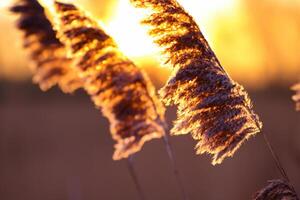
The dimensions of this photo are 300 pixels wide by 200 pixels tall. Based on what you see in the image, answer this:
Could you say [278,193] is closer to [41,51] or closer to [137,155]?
[41,51]

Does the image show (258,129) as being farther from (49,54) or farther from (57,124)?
(57,124)

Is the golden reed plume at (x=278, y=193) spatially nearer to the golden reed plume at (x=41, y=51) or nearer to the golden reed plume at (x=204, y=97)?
the golden reed plume at (x=204, y=97)

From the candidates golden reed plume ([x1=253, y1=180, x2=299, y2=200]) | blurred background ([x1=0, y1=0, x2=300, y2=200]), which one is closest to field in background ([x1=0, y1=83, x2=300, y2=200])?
blurred background ([x1=0, y1=0, x2=300, y2=200])

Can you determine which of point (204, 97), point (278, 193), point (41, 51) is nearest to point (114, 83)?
point (204, 97)

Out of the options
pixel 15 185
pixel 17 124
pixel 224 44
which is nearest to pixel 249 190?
pixel 15 185

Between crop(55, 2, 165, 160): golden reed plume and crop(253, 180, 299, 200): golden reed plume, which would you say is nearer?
crop(253, 180, 299, 200): golden reed plume

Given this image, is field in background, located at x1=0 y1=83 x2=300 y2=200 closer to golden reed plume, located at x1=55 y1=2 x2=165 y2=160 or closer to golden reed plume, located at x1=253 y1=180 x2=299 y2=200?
golden reed plume, located at x1=55 y1=2 x2=165 y2=160
